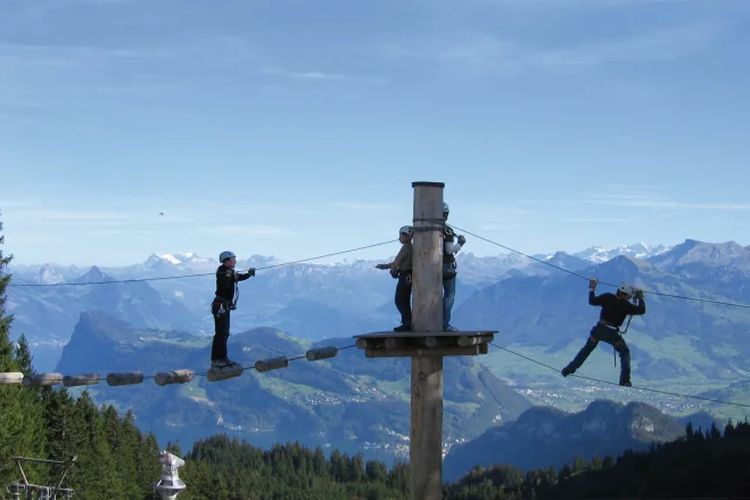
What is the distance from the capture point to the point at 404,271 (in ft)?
66.3

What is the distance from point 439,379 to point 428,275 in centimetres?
172

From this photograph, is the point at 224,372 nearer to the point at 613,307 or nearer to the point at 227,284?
the point at 227,284

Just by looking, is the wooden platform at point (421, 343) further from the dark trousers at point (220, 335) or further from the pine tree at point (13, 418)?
the pine tree at point (13, 418)

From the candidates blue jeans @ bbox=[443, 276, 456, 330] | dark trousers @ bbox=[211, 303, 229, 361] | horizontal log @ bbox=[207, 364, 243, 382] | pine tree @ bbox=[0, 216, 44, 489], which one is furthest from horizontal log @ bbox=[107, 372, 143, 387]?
pine tree @ bbox=[0, 216, 44, 489]

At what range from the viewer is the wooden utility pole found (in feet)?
57.3

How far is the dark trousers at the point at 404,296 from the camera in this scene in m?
20.1

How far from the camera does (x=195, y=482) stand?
161000 mm

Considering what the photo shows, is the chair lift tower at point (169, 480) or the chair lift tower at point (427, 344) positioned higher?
the chair lift tower at point (427, 344)

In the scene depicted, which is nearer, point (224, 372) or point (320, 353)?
point (320, 353)

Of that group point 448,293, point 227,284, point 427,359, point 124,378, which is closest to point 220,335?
point 227,284

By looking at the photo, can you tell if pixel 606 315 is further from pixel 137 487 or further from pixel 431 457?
pixel 137 487

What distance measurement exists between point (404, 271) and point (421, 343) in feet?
9.09

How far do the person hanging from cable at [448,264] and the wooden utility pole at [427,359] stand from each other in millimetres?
910

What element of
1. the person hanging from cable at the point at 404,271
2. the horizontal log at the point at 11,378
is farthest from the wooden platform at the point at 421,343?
the horizontal log at the point at 11,378
